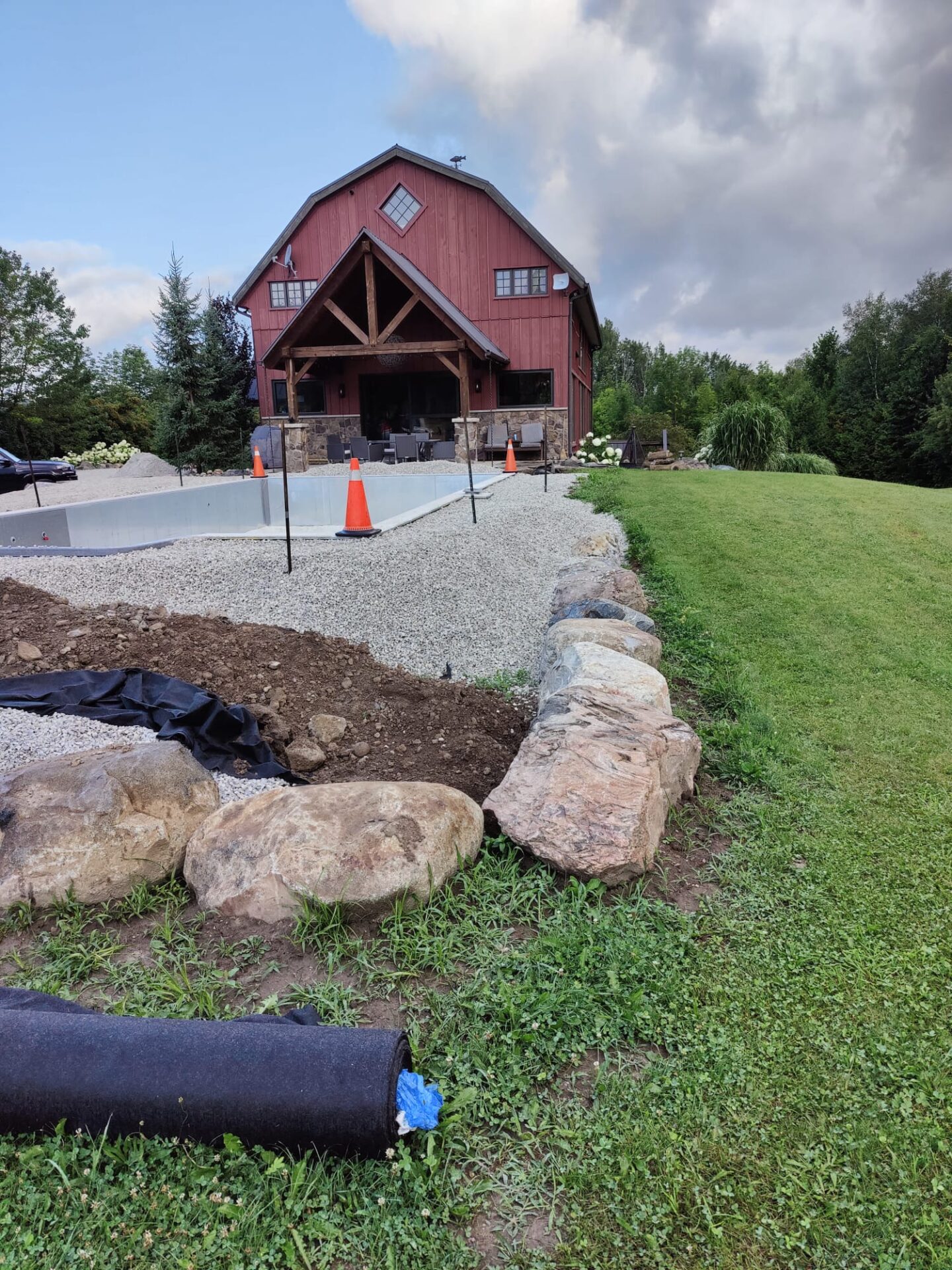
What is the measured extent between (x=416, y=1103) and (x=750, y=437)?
19.9 metres

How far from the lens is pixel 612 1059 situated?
207 centimetres

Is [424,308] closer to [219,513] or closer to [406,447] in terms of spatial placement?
[406,447]

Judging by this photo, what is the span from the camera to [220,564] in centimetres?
712

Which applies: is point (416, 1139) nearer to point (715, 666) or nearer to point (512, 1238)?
point (512, 1238)

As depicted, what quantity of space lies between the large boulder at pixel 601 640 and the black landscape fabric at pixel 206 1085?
99.4 inches

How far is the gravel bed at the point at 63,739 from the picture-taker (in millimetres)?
3443

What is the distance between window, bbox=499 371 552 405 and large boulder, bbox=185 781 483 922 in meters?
20.6

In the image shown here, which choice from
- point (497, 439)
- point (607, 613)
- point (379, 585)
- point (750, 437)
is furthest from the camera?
point (497, 439)

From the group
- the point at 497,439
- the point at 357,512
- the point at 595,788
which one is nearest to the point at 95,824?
the point at 595,788

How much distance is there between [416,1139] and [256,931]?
36.6 inches

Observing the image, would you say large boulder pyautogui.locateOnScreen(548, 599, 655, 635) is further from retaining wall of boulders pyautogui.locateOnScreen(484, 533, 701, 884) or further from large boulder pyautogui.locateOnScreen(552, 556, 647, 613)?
retaining wall of boulders pyautogui.locateOnScreen(484, 533, 701, 884)

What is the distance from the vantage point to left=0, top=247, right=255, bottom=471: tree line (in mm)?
26031

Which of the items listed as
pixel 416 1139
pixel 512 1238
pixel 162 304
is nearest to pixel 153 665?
pixel 416 1139

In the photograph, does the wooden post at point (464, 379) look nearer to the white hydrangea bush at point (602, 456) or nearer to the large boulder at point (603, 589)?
the white hydrangea bush at point (602, 456)
